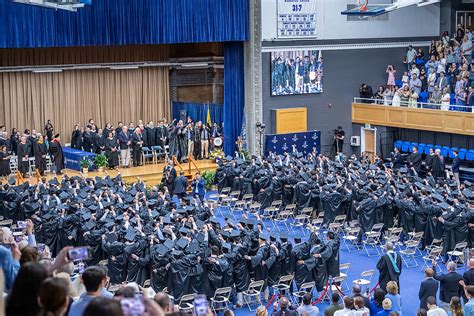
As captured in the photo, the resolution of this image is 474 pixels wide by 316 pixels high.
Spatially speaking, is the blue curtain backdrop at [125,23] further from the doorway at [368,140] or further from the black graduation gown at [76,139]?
the doorway at [368,140]

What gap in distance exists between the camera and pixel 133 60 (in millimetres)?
33281

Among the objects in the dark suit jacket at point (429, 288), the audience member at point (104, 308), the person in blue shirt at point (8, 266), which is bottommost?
the dark suit jacket at point (429, 288)

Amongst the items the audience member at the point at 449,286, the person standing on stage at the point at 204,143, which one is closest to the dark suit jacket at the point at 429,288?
the audience member at the point at 449,286

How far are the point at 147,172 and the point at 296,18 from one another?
870cm

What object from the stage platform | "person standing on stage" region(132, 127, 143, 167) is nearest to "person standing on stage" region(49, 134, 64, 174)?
the stage platform

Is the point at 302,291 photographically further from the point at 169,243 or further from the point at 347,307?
the point at 347,307

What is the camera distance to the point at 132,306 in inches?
167

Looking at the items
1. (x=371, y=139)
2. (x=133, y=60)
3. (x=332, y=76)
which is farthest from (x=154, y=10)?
(x=371, y=139)

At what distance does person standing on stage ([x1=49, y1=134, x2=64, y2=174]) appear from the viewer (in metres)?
27.3

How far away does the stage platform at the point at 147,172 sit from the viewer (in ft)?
88.6

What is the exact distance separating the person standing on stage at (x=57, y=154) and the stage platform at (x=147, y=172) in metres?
0.28

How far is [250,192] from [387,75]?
11.2m

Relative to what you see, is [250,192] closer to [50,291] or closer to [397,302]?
[397,302]

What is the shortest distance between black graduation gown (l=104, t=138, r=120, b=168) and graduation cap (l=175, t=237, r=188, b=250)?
12471mm
